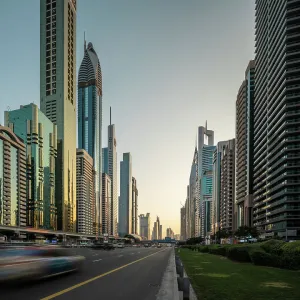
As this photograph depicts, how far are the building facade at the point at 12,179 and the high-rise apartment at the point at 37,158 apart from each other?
12.5ft

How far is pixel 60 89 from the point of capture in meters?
184

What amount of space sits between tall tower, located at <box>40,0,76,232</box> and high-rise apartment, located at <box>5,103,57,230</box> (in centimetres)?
599

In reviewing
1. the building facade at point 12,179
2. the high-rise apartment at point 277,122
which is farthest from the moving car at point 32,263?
the building facade at point 12,179

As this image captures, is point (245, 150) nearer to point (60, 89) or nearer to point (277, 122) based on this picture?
point (277, 122)

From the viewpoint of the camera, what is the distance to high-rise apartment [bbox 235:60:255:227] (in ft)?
501

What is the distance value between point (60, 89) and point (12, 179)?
52.6 meters

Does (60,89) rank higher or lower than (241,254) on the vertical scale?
higher

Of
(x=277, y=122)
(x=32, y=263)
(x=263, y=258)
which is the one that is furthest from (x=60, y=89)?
(x=32, y=263)

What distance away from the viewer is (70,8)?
198 meters

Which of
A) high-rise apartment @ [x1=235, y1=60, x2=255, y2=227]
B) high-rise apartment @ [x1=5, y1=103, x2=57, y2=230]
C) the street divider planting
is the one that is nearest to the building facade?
high-rise apartment @ [x1=5, y1=103, x2=57, y2=230]

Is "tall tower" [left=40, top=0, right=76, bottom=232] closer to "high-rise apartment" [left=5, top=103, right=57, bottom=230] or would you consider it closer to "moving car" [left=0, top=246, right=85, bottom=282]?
"high-rise apartment" [left=5, top=103, right=57, bottom=230]

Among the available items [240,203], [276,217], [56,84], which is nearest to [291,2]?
[276,217]

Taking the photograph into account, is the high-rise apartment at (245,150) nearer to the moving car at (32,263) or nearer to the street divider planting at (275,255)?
the street divider planting at (275,255)

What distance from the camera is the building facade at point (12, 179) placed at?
502 feet
